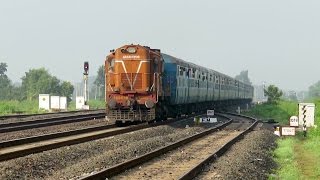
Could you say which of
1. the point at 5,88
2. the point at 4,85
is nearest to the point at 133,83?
the point at 5,88

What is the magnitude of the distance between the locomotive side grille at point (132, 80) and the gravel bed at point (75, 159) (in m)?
6.85

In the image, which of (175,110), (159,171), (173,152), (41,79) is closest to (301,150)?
(173,152)

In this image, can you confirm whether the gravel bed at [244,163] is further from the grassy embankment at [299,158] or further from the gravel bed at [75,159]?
the gravel bed at [75,159]

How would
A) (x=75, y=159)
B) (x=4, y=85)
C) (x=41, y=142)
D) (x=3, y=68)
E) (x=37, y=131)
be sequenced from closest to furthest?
1. (x=75, y=159)
2. (x=41, y=142)
3. (x=37, y=131)
4. (x=4, y=85)
5. (x=3, y=68)

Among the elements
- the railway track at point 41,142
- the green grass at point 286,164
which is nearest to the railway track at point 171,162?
the green grass at point 286,164

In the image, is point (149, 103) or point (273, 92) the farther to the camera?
point (273, 92)

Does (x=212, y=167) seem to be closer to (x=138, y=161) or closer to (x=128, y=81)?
(x=138, y=161)

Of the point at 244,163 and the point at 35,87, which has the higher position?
the point at 35,87

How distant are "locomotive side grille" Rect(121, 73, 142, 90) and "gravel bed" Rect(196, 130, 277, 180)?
7107mm

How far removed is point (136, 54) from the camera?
25594 mm

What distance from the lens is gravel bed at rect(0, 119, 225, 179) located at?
36.2 feet

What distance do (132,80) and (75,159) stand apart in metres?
12.1

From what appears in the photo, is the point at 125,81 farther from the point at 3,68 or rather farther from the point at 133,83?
the point at 3,68

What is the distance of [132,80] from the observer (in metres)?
25.4
